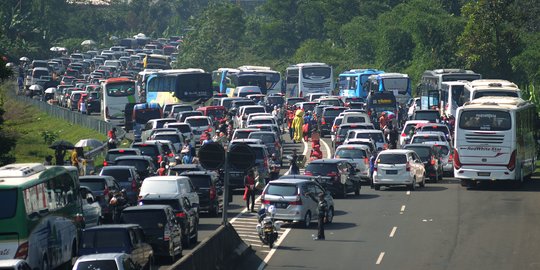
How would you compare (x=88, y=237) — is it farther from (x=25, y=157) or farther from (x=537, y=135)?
(x=25, y=157)

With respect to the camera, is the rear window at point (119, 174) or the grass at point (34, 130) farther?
the grass at point (34, 130)

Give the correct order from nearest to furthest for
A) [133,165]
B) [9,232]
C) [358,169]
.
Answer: [9,232], [133,165], [358,169]

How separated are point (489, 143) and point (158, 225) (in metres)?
19.5

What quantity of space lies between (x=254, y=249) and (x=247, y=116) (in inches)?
1423

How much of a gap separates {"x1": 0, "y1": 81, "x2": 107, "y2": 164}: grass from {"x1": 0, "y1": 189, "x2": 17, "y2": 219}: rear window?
41.9 m

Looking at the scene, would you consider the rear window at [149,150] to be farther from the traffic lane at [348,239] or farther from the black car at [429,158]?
the black car at [429,158]

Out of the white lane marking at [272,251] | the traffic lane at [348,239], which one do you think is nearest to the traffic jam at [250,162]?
the white lane marking at [272,251]

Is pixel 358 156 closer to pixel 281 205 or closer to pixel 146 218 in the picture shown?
pixel 281 205

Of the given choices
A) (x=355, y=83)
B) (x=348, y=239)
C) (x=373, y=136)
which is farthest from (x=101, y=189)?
(x=355, y=83)

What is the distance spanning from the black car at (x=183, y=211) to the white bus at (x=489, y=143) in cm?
1542

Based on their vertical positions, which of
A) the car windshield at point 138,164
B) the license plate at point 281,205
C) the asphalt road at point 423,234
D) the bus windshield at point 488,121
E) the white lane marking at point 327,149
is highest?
the bus windshield at point 488,121

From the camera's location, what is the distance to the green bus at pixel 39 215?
2722 cm

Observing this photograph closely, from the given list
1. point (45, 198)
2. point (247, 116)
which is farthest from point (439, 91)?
point (45, 198)

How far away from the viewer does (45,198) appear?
29.4m
